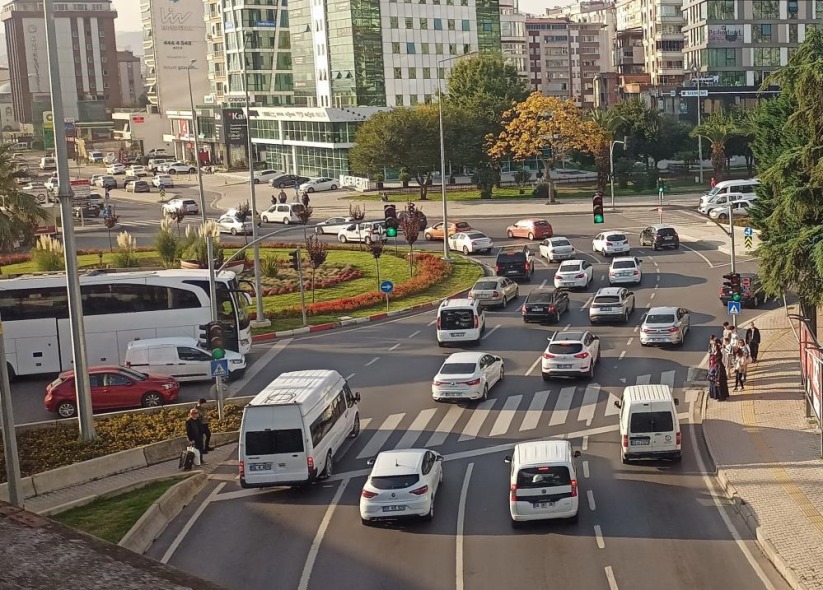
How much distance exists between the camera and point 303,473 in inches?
1003

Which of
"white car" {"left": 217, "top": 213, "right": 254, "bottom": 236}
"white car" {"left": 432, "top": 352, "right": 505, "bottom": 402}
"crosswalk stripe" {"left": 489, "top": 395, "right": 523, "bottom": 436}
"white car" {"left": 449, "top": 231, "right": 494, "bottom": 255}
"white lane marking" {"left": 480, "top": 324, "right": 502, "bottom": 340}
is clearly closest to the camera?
"crosswalk stripe" {"left": 489, "top": 395, "right": 523, "bottom": 436}

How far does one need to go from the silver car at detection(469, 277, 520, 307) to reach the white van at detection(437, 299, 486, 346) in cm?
638

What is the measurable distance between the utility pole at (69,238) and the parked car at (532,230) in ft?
136

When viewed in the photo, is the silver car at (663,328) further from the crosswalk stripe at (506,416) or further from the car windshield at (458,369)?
the car windshield at (458,369)

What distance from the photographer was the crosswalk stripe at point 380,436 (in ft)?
95.8

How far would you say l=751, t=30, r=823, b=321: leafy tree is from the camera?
32844 millimetres

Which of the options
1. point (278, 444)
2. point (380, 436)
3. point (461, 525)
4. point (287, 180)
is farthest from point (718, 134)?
point (461, 525)

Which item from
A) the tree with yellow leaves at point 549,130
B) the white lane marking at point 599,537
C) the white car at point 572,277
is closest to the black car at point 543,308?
the white car at point 572,277

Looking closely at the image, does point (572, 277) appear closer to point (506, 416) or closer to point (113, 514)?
point (506, 416)

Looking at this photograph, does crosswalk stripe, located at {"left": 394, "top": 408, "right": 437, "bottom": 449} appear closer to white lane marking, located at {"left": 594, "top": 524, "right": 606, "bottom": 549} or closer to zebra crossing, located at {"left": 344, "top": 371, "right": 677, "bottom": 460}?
zebra crossing, located at {"left": 344, "top": 371, "right": 677, "bottom": 460}

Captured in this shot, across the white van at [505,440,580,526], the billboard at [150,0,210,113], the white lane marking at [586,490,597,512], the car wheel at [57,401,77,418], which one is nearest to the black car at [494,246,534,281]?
the car wheel at [57,401,77,418]

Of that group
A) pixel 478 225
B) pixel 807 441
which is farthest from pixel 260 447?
pixel 478 225

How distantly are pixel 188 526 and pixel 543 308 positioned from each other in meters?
22.8

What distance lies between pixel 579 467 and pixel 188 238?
36.1 metres
